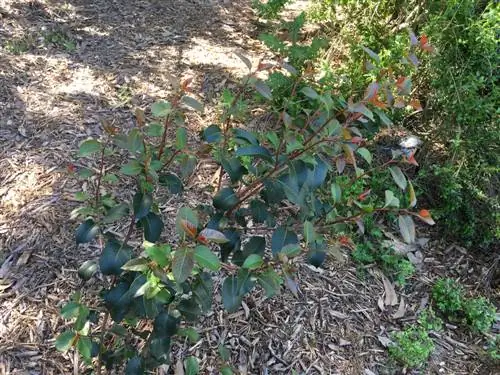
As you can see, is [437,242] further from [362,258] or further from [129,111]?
[129,111]

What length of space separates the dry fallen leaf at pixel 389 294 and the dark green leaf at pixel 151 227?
1.71 meters

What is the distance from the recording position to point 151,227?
1.60 metres

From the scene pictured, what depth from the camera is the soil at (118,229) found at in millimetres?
2303

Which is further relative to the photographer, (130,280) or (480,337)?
(480,337)

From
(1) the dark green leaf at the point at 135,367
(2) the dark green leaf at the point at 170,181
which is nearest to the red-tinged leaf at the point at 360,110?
(2) the dark green leaf at the point at 170,181

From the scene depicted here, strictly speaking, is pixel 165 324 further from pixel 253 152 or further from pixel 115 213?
pixel 253 152

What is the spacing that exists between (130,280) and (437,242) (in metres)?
2.33

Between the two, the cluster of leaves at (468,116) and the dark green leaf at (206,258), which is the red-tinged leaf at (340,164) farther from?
the cluster of leaves at (468,116)

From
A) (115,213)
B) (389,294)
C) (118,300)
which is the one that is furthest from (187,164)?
(389,294)

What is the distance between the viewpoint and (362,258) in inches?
113

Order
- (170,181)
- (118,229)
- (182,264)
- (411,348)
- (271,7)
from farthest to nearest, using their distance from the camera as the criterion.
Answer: (271,7) → (118,229) → (411,348) → (170,181) → (182,264)

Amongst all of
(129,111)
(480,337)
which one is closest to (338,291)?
(480,337)

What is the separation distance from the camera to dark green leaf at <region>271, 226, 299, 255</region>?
1559 mm

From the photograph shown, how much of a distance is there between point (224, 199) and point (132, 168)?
327 mm
